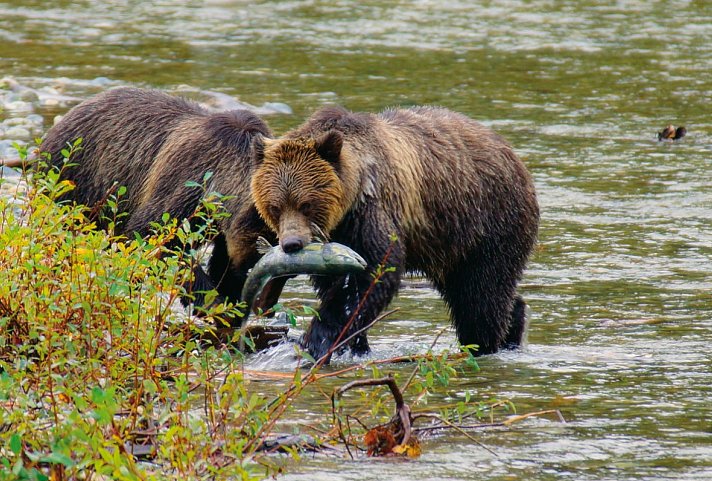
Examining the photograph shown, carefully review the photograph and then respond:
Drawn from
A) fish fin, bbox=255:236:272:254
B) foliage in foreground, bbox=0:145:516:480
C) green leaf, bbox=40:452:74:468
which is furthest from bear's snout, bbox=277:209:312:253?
green leaf, bbox=40:452:74:468

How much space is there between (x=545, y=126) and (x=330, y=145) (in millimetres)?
7789

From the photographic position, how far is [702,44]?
1825cm

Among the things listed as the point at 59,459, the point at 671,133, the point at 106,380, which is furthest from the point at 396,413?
the point at 671,133

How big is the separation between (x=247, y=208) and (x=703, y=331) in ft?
9.09

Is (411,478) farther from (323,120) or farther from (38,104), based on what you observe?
(38,104)

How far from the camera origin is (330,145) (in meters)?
6.95

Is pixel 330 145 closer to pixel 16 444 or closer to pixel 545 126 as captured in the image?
pixel 16 444

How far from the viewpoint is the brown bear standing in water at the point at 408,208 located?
6.97 meters

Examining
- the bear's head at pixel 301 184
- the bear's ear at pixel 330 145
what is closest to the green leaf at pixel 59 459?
the bear's head at pixel 301 184

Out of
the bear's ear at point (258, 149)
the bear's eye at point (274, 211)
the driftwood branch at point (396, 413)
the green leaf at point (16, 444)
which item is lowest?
the driftwood branch at point (396, 413)

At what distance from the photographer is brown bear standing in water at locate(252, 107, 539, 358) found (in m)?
6.97

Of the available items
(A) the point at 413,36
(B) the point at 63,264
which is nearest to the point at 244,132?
(B) the point at 63,264

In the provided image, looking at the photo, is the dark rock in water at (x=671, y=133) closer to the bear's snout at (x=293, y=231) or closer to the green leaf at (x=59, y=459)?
the bear's snout at (x=293, y=231)

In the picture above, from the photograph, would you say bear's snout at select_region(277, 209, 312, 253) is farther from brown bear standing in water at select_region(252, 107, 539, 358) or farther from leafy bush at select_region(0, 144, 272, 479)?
leafy bush at select_region(0, 144, 272, 479)
